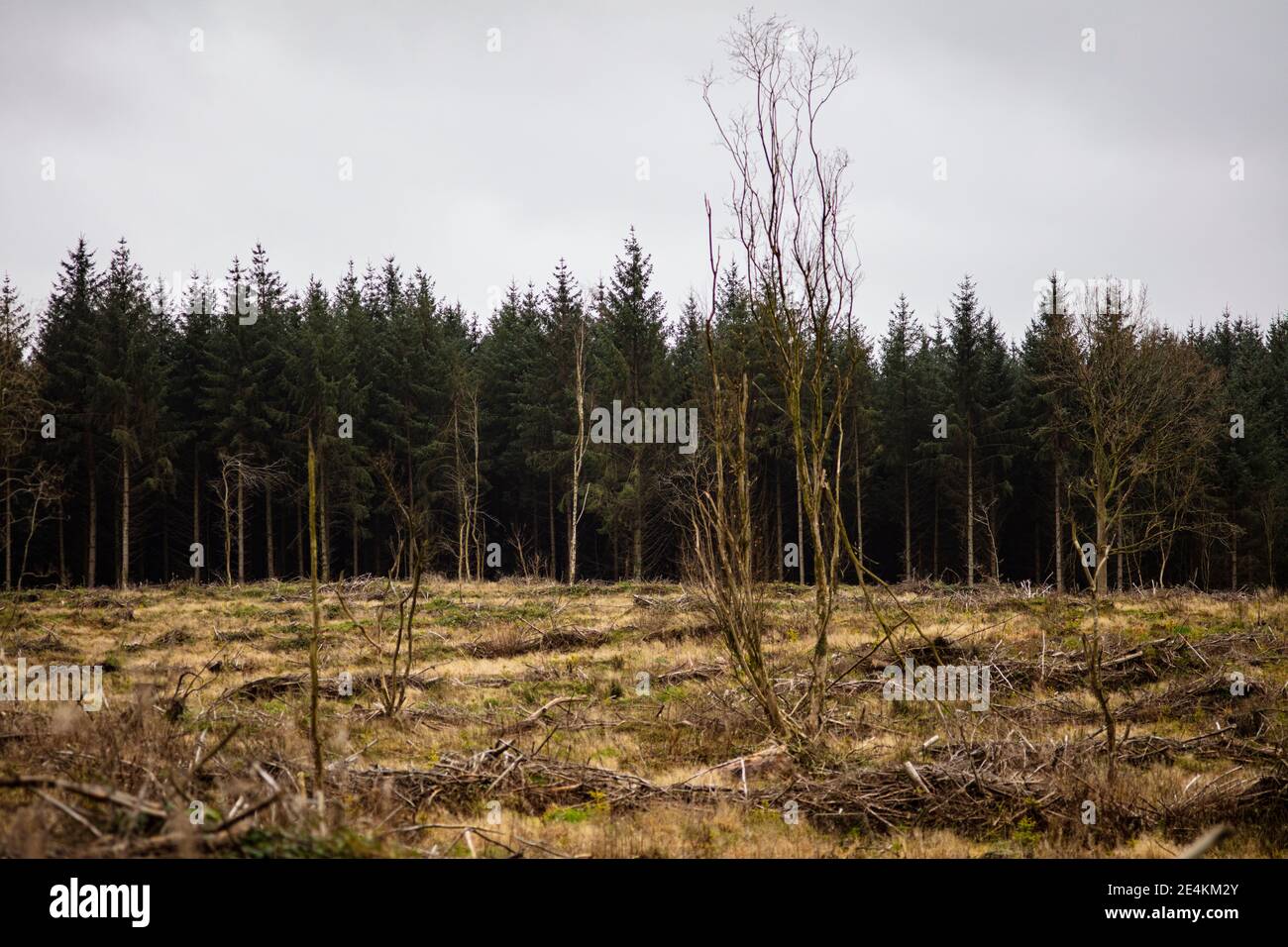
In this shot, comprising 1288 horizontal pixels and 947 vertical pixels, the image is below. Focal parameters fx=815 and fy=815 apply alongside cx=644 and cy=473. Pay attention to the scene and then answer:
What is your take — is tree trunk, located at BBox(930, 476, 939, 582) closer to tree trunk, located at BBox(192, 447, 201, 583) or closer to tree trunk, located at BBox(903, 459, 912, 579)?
tree trunk, located at BBox(903, 459, 912, 579)

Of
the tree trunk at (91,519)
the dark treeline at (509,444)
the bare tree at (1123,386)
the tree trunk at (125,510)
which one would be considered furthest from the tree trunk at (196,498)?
the bare tree at (1123,386)

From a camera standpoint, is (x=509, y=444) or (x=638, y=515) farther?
(x=509, y=444)

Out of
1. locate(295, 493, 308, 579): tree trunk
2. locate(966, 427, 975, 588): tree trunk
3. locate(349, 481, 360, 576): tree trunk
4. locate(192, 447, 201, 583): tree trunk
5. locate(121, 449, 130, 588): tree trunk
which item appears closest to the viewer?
locate(121, 449, 130, 588): tree trunk

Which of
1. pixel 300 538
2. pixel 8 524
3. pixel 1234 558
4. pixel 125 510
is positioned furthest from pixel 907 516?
pixel 8 524

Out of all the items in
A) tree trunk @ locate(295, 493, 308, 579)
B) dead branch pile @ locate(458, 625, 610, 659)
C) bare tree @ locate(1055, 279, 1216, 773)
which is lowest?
dead branch pile @ locate(458, 625, 610, 659)

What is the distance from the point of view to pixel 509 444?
4125 centimetres

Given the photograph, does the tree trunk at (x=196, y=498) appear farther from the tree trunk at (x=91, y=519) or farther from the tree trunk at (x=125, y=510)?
the tree trunk at (x=91, y=519)

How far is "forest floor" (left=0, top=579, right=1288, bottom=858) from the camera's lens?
17.4ft

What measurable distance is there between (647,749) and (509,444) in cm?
3309

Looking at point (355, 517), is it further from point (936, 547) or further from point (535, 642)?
point (936, 547)

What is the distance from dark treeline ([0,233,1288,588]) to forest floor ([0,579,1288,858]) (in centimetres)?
1741

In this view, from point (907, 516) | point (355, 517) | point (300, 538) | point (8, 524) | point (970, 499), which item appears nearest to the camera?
point (8, 524)

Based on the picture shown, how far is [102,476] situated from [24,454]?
3.22m

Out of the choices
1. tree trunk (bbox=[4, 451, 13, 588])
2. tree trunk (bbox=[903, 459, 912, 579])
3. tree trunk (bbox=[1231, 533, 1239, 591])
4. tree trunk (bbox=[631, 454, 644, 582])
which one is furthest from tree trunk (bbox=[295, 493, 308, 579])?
tree trunk (bbox=[1231, 533, 1239, 591])
